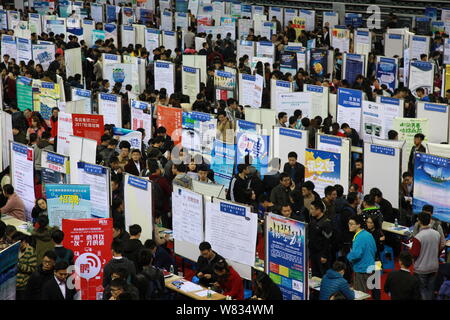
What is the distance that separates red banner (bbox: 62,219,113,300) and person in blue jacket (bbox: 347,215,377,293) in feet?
11.5

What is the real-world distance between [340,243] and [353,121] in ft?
21.7

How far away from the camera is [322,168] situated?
53.3 feet

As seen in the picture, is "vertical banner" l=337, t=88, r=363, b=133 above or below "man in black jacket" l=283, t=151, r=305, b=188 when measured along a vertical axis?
above

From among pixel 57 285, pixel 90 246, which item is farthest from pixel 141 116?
pixel 57 285

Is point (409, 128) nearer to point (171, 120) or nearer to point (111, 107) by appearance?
point (171, 120)

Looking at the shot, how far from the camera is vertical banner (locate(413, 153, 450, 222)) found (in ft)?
48.4

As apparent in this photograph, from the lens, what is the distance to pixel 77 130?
18.3m

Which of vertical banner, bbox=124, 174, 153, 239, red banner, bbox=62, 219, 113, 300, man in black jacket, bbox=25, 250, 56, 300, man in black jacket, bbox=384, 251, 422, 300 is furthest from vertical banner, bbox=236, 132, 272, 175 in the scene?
man in black jacket, bbox=25, 250, 56, 300

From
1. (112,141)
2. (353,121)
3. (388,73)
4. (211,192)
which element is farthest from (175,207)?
(388,73)

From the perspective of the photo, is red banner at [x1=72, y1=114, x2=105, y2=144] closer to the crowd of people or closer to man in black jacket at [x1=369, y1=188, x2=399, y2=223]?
the crowd of people

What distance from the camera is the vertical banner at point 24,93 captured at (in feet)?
72.8

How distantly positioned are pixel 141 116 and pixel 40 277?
8.92 metres

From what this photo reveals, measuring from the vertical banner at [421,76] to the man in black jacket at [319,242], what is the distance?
34.5ft
